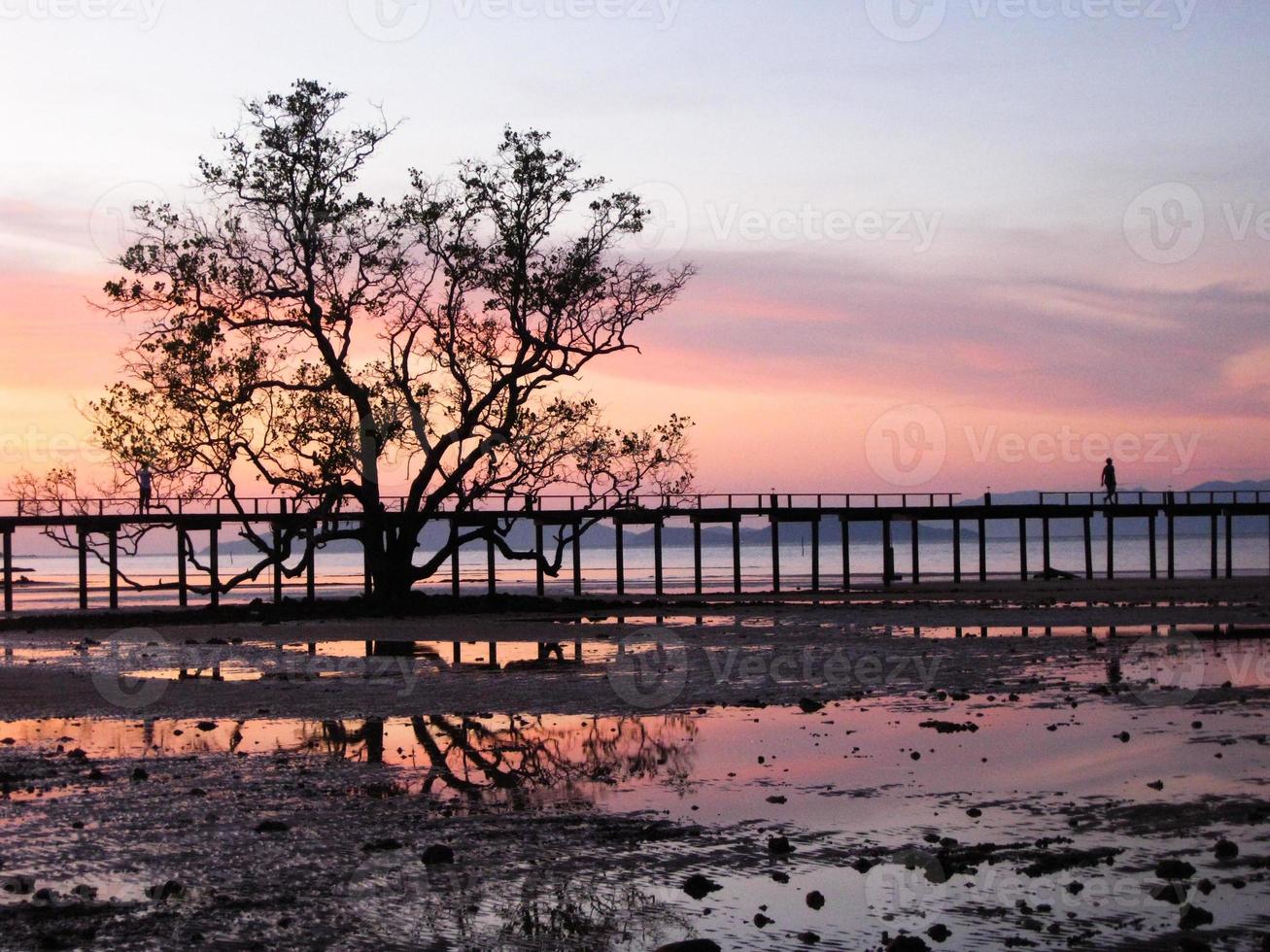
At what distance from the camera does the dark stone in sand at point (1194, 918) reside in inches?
316

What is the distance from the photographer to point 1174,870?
362 inches

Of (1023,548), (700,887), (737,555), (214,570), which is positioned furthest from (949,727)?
(1023,548)

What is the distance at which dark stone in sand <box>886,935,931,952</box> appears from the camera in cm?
764

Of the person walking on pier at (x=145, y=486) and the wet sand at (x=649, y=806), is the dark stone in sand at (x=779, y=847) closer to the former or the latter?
the wet sand at (x=649, y=806)

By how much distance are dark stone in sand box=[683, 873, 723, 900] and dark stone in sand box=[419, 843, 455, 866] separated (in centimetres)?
182

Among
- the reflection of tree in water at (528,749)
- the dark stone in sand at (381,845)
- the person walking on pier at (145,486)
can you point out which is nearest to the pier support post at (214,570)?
the person walking on pier at (145,486)

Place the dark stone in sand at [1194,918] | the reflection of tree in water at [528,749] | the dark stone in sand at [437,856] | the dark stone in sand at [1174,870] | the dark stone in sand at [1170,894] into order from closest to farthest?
the dark stone in sand at [1194,918]
the dark stone in sand at [1170,894]
the dark stone in sand at [1174,870]
the dark stone in sand at [437,856]
the reflection of tree in water at [528,749]

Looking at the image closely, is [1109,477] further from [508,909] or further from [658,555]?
[508,909]

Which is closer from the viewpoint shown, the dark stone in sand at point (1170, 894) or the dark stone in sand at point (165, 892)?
the dark stone in sand at point (1170, 894)

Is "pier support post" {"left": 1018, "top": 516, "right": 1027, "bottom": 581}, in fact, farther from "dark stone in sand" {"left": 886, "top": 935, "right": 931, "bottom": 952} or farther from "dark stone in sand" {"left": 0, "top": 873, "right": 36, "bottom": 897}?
"dark stone in sand" {"left": 0, "top": 873, "right": 36, "bottom": 897}

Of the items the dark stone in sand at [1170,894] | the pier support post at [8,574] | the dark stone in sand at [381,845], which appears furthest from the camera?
the pier support post at [8,574]

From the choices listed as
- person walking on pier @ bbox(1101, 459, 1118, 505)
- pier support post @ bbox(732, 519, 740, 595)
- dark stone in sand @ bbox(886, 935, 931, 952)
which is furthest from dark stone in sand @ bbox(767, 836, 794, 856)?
person walking on pier @ bbox(1101, 459, 1118, 505)

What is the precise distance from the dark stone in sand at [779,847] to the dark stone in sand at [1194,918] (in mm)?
2855

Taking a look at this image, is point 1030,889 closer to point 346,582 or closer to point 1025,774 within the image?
point 1025,774
